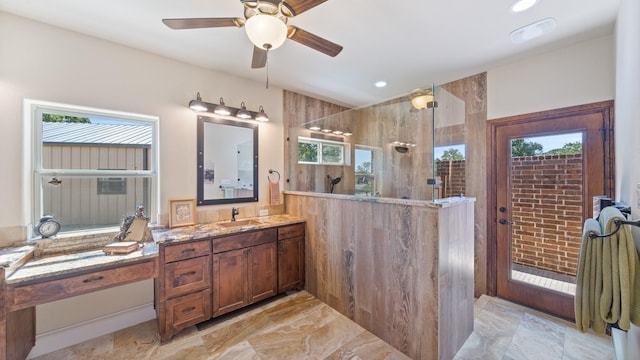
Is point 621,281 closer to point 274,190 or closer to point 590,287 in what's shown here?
point 590,287

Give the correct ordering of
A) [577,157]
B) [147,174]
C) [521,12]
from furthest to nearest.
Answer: [147,174] → [577,157] → [521,12]

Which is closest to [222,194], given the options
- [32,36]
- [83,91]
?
[83,91]

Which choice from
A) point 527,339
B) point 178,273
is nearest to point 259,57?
point 178,273

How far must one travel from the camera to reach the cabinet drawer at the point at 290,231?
2805 mm

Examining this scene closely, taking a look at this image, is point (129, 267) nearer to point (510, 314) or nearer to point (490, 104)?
point (510, 314)

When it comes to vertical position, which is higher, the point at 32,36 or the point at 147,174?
the point at 32,36

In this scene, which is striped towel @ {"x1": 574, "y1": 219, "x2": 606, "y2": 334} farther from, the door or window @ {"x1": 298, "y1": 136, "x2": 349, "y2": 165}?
window @ {"x1": 298, "y1": 136, "x2": 349, "y2": 165}

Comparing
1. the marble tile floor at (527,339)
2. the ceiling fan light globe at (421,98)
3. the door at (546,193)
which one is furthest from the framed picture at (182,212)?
the door at (546,193)

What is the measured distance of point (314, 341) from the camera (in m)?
2.12

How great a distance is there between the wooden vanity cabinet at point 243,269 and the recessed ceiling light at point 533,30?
9.76ft

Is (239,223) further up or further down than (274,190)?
further down

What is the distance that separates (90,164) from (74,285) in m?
1.12

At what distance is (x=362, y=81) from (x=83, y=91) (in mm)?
2923

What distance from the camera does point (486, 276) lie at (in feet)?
9.36
